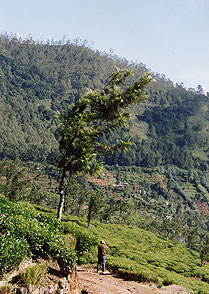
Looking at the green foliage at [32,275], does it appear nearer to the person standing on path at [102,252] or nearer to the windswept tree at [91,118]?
the person standing on path at [102,252]

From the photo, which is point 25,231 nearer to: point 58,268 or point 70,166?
point 58,268

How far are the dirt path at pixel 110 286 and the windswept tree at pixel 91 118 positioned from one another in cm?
483

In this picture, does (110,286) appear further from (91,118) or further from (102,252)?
(91,118)

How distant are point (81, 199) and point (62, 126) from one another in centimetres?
6949

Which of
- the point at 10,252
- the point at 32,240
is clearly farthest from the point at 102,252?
the point at 10,252

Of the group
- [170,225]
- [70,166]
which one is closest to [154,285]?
[70,166]

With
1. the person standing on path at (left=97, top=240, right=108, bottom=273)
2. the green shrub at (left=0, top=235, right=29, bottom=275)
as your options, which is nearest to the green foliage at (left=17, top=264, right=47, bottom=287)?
the green shrub at (left=0, top=235, right=29, bottom=275)

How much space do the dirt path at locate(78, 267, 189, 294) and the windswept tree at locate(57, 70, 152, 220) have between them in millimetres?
4830

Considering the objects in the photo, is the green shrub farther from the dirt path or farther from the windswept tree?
the windswept tree

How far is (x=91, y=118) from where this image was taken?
65.5 ft

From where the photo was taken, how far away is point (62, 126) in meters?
19.8

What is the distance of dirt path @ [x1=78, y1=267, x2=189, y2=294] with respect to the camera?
14172 mm

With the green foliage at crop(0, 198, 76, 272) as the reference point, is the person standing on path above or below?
below

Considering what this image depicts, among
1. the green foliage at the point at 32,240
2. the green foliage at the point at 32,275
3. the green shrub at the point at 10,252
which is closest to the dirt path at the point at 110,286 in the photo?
the green foliage at the point at 32,240
